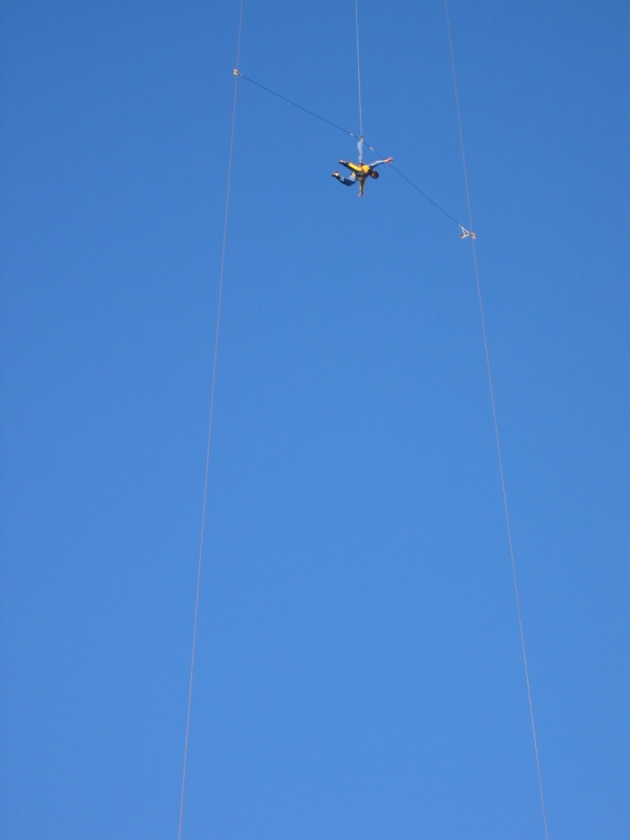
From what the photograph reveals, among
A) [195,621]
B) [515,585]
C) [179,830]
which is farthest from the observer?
[515,585]

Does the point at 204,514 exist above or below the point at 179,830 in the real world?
above

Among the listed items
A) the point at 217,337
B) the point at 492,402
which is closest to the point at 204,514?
the point at 217,337

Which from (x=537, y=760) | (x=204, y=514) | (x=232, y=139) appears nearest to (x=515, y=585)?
(x=537, y=760)

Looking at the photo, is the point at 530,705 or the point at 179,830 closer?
the point at 179,830

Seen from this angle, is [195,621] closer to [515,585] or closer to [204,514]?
[204,514]

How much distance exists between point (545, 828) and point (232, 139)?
625 cm

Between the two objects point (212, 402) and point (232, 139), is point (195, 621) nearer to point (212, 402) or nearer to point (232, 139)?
point (212, 402)

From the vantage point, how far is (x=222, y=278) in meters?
9.02

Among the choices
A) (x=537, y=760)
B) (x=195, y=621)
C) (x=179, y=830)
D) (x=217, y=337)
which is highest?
(x=217, y=337)

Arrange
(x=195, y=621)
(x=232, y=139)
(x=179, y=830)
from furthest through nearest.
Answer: (x=232, y=139) < (x=195, y=621) < (x=179, y=830)

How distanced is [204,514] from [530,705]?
2.99 metres

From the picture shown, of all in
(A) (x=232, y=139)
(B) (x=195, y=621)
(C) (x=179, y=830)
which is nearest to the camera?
(C) (x=179, y=830)

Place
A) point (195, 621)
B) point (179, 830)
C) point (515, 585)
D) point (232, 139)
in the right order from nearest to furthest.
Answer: point (179, 830)
point (195, 621)
point (515, 585)
point (232, 139)

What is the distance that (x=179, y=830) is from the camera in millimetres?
7367
